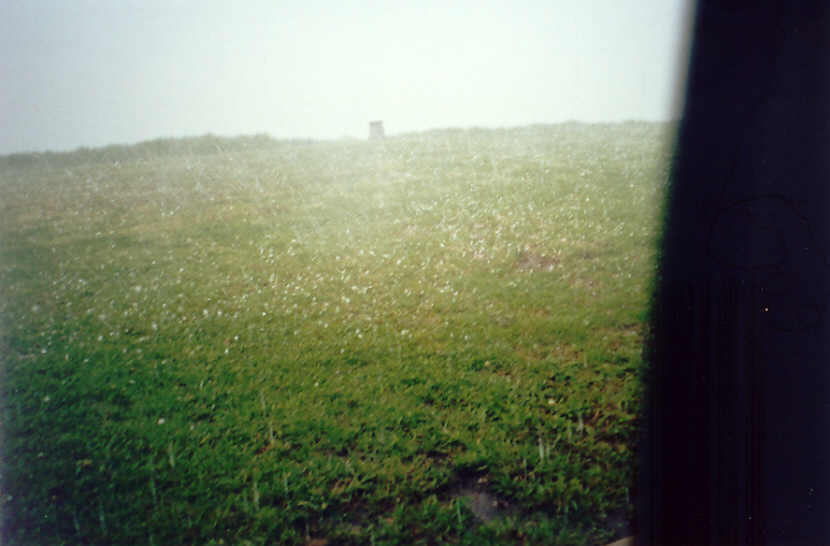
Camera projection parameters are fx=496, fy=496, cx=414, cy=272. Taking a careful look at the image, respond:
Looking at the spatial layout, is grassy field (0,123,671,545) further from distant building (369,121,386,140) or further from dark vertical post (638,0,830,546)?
distant building (369,121,386,140)

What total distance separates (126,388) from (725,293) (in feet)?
14.2

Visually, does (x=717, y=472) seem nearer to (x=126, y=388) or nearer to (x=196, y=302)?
(x=126, y=388)

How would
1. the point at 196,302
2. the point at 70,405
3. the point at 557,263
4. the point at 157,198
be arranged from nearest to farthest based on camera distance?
the point at 70,405, the point at 196,302, the point at 557,263, the point at 157,198

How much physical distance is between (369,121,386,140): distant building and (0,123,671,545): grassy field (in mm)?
560

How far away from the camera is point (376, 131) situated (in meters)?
8.11

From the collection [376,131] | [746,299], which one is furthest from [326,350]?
[376,131]

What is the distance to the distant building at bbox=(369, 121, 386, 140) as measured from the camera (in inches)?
310

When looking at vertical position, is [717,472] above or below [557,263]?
below

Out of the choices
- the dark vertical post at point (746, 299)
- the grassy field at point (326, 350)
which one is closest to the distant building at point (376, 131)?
the grassy field at point (326, 350)

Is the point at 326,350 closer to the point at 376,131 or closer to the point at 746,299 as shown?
the point at 746,299

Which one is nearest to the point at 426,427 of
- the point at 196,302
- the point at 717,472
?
the point at 717,472

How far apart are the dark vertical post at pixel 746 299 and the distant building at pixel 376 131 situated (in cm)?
472

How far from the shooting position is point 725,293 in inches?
143

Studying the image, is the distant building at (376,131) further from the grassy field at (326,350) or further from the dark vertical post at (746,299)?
the dark vertical post at (746,299)
